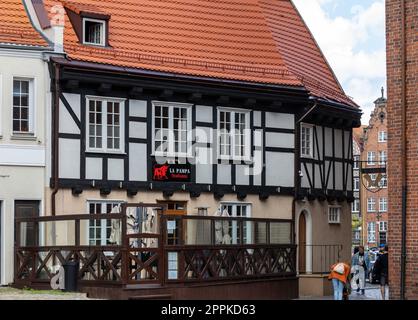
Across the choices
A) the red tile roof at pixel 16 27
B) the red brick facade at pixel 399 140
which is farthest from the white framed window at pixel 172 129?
the red brick facade at pixel 399 140

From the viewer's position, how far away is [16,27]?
101 ft

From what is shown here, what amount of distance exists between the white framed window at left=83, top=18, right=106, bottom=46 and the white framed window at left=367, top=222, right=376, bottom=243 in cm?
8090

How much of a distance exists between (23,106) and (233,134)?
7.14 m

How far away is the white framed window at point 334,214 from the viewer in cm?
3885

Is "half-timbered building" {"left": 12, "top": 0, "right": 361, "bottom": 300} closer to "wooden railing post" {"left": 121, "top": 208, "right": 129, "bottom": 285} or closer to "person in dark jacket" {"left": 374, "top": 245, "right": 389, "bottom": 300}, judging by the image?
"wooden railing post" {"left": 121, "top": 208, "right": 129, "bottom": 285}

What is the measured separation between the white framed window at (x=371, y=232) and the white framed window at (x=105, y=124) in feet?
267

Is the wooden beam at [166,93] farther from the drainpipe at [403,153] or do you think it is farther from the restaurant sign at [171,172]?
the drainpipe at [403,153]

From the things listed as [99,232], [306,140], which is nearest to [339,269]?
[99,232]

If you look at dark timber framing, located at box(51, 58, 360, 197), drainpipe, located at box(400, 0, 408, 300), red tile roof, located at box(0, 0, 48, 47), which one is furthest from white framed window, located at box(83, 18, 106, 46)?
drainpipe, located at box(400, 0, 408, 300)

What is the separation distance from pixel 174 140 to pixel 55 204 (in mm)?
4509

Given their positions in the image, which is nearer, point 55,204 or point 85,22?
point 55,204

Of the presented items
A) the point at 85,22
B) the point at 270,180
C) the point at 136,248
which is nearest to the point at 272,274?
the point at 270,180

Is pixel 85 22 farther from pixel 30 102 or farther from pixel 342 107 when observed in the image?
pixel 342 107

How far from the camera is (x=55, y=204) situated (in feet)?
99.1
